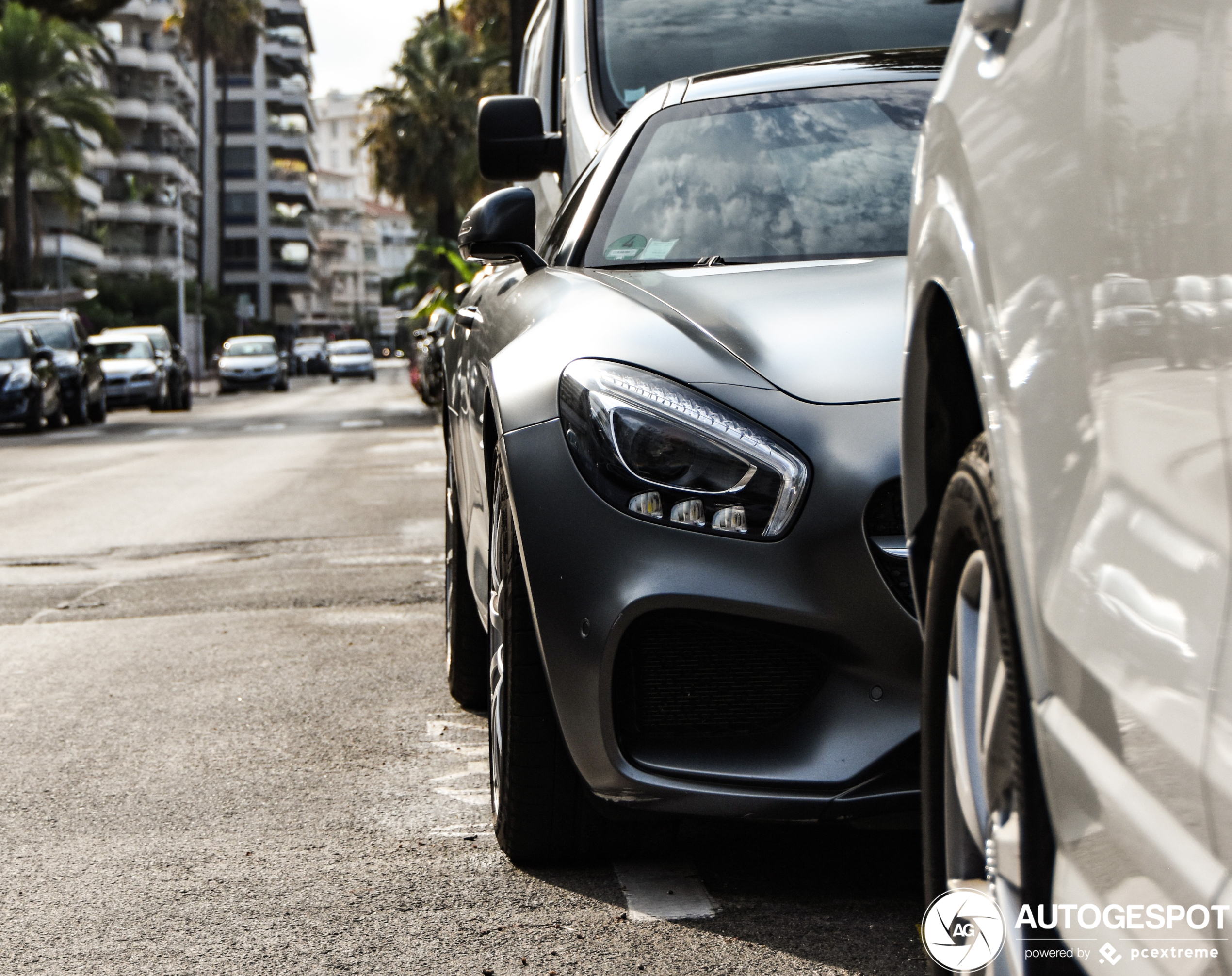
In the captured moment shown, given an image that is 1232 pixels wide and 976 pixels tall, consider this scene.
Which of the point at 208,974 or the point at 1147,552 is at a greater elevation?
the point at 1147,552

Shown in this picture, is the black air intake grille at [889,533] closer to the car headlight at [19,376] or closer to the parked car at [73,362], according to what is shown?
the car headlight at [19,376]

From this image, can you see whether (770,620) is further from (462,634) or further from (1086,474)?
(462,634)

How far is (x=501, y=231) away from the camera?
4.19 meters

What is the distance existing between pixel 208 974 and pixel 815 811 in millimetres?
1025

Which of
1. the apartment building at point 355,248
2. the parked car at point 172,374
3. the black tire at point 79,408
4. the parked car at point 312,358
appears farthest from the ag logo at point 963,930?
the apartment building at point 355,248

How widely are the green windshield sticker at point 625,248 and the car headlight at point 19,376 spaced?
21.0 meters

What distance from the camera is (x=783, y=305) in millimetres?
3238

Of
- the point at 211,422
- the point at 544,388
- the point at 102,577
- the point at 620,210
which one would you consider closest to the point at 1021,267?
the point at 544,388

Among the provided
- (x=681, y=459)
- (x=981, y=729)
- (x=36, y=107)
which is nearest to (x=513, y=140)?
(x=681, y=459)

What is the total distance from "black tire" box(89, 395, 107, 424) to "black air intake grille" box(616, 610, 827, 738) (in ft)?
85.3

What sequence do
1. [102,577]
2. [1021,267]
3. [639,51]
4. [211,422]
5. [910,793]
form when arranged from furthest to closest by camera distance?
1. [211,422]
2. [102,577]
3. [639,51]
4. [910,793]
5. [1021,267]

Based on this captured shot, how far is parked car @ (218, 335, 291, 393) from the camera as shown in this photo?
47219mm

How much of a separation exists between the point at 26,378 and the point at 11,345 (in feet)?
2.43

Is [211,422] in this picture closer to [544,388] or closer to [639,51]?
[639,51]
